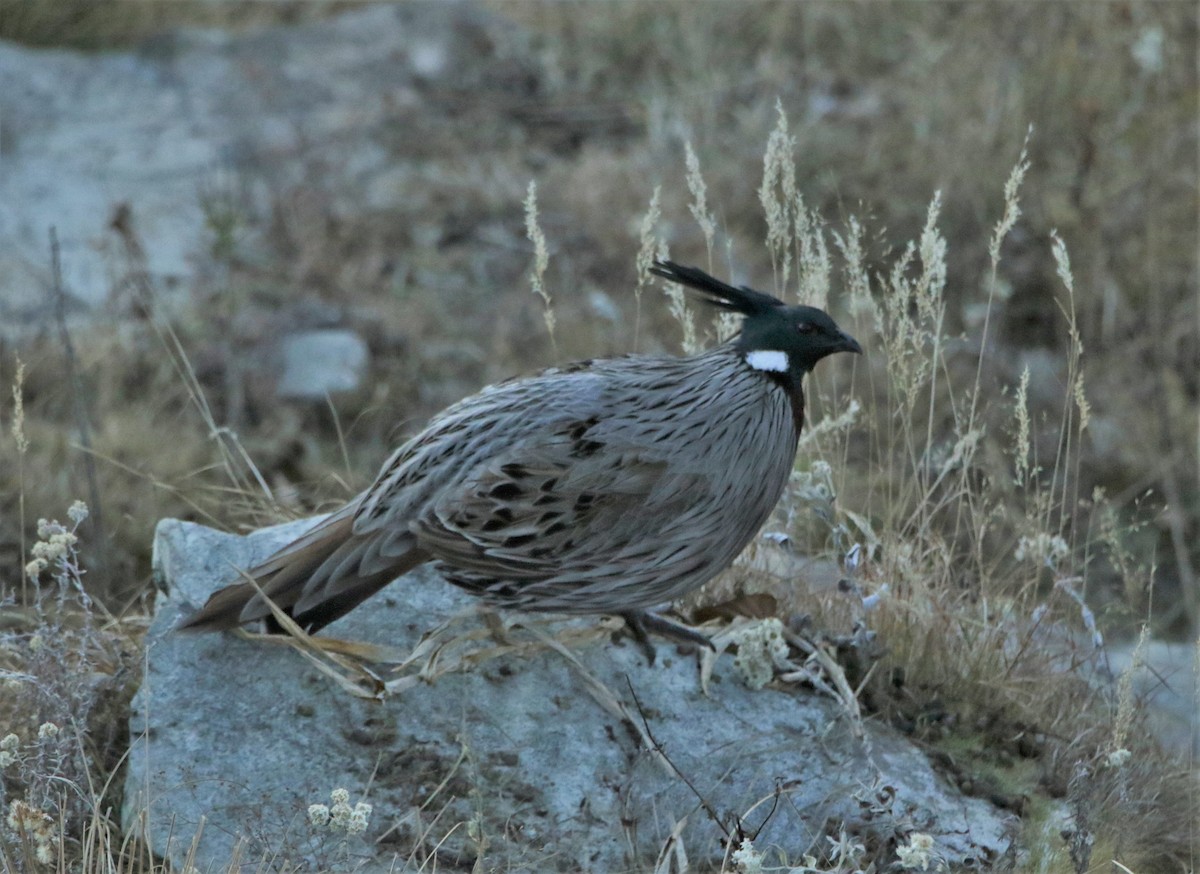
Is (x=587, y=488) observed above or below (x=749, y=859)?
above

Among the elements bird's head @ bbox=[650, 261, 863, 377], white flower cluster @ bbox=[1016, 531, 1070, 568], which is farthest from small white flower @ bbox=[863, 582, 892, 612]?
bird's head @ bbox=[650, 261, 863, 377]

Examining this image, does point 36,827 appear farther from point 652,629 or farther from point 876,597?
point 876,597

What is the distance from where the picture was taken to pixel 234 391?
242 inches

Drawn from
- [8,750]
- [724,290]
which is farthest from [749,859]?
[8,750]

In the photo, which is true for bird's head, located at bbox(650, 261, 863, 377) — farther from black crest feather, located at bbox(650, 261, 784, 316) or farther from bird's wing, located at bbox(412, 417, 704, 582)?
bird's wing, located at bbox(412, 417, 704, 582)

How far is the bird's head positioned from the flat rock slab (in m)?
0.76

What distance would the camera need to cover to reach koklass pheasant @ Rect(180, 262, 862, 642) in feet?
10.5

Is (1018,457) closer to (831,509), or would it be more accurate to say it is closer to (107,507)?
(831,509)

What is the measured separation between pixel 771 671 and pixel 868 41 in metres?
5.50

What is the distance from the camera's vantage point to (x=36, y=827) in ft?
9.43

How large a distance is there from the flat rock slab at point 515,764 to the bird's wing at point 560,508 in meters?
0.38

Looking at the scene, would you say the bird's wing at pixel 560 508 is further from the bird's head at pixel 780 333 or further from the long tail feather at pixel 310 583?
the bird's head at pixel 780 333

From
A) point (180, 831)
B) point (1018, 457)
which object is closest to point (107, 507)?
point (180, 831)

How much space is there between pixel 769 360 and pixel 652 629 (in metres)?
0.72
